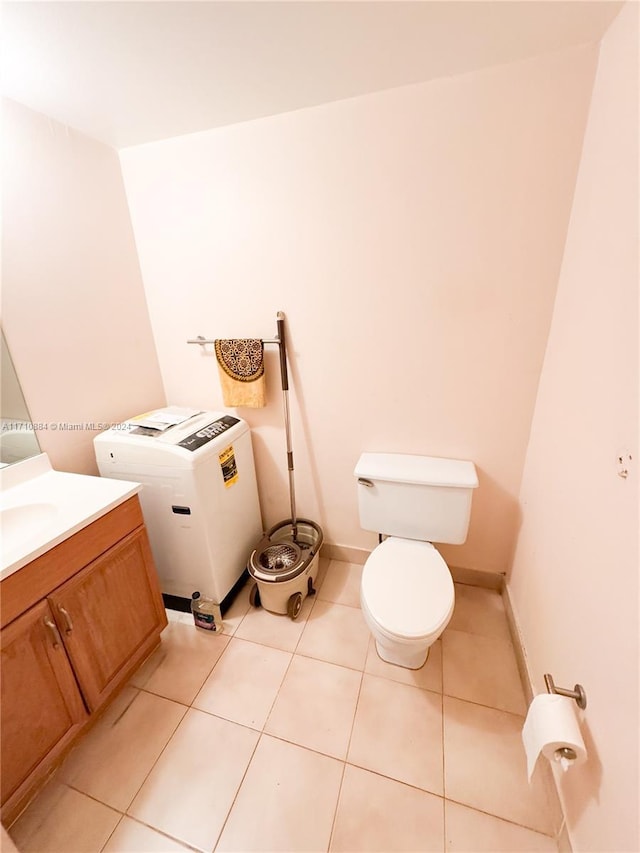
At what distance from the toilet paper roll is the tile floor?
35cm

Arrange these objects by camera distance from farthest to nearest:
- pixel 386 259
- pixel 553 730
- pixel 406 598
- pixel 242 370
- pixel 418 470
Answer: pixel 242 370 < pixel 418 470 < pixel 386 259 < pixel 406 598 < pixel 553 730

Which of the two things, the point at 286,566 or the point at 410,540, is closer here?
the point at 410,540

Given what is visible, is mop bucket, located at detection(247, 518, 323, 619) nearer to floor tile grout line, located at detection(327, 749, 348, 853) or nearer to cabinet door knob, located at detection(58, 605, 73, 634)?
floor tile grout line, located at detection(327, 749, 348, 853)

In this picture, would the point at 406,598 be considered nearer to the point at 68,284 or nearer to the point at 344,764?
the point at 344,764

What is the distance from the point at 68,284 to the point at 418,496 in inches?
68.2

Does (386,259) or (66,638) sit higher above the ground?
(386,259)

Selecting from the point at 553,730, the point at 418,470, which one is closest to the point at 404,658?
the point at 553,730

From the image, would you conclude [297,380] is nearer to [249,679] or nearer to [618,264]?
[618,264]

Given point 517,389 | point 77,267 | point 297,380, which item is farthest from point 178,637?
point 517,389

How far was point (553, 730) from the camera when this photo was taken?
83 centimetres

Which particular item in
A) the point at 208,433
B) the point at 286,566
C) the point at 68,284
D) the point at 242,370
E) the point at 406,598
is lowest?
the point at 286,566

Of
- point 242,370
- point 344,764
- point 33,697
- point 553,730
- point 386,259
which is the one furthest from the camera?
point 242,370

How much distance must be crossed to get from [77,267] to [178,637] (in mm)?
1711

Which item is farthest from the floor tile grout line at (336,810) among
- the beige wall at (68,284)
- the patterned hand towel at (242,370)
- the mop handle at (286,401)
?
the beige wall at (68,284)
